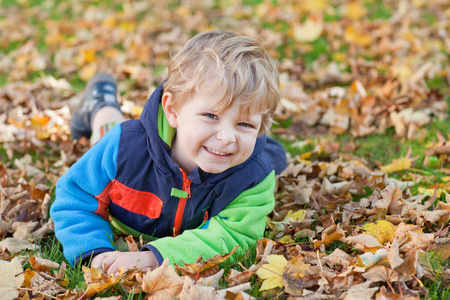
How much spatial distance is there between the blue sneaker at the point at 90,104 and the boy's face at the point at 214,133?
1520 millimetres

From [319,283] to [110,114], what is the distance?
218 centimetres

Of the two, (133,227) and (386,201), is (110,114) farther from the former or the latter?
(386,201)

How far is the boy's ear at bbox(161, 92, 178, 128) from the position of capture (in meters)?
2.19

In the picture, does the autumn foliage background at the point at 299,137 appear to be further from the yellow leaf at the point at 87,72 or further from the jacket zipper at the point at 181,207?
the jacket zipper at the point at 181,207

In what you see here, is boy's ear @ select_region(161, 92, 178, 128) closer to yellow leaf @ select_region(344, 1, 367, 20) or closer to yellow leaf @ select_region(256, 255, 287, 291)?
yellow leaf @ select_region(256, 255, 287, 291)

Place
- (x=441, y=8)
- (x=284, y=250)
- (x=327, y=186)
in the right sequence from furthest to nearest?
(x=441, y=8) < (x=327, y=186) < (x=284, y=250)

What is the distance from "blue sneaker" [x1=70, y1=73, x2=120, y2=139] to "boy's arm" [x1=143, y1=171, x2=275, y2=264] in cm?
159

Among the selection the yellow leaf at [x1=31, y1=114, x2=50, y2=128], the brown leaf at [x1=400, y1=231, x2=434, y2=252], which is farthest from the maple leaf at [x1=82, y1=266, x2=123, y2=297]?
the yellow leaf at [x1=31, y1=114, x2=50, y2=128]

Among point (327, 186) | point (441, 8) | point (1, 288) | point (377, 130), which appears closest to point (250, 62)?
point (327, 186)

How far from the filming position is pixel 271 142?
3014mm

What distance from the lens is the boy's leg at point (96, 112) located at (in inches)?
131

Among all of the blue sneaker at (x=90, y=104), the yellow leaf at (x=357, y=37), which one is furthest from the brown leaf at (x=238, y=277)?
the yellow leaf at (x=357, y=37)

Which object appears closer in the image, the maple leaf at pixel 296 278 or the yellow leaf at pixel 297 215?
the maple leaf at pixel 296 278

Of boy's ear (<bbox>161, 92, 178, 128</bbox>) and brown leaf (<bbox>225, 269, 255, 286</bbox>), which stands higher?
boy's ear (<bbox>161, 92, 178, 128</bbox>)
